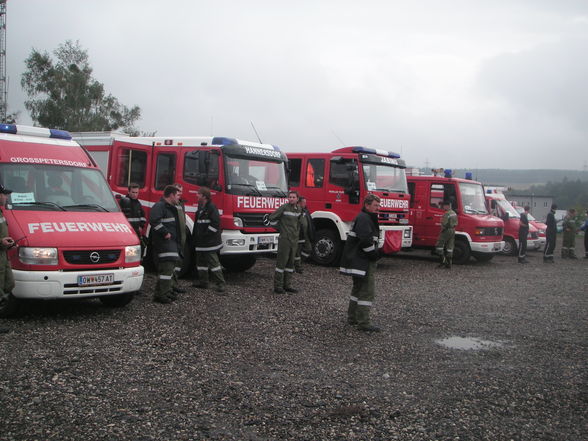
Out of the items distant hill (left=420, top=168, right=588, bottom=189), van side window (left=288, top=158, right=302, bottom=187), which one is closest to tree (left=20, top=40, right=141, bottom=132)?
van side window (left=288, top=158, right=302, bottom=187)

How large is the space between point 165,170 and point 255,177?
70.4 inches

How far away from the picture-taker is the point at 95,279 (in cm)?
678

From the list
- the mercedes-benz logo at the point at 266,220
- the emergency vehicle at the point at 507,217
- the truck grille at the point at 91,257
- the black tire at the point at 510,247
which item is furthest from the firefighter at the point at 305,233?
the black tire at the point at 510,247

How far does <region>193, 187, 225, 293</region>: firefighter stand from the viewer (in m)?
9.27

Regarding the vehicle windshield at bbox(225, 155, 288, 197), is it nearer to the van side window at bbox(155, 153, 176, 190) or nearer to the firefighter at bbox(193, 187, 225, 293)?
the firefighter at bbox(193, 187, 225, 293)

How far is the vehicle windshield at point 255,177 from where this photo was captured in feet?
33.5

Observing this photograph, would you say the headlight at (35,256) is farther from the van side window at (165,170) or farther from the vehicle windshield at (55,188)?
the van side window at (165,170)

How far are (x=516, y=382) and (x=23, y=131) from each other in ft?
23.1

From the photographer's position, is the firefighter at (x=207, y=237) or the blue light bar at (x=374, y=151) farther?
the blue light bar at (x=374, y=151)

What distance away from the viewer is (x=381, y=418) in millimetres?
4438

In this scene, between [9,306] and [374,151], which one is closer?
[9,306]

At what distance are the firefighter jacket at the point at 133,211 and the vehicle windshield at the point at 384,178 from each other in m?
5.62

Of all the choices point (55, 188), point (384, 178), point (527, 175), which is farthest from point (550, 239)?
point (527, 175)

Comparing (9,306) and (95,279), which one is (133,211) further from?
(9,306)
